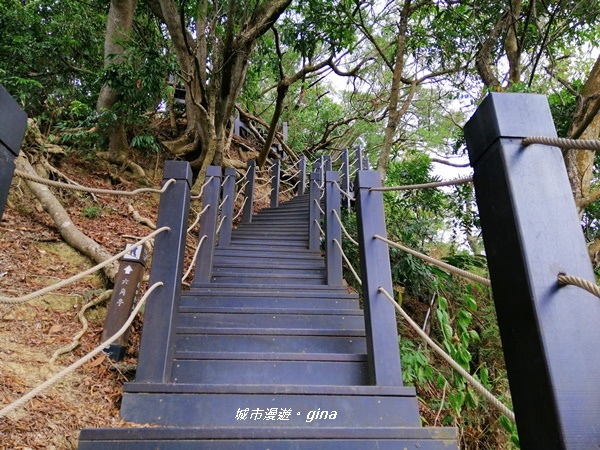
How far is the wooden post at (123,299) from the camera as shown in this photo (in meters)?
1.85

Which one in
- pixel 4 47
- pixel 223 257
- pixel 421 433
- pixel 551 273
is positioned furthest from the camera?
pixel 4 47

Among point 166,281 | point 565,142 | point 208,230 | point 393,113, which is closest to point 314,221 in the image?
point 208,230

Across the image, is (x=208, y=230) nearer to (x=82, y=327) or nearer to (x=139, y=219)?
(x=82, y=327)

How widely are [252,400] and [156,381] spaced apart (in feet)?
1.32

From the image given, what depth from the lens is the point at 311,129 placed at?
35.0ft

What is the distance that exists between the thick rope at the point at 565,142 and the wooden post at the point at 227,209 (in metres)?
3.07

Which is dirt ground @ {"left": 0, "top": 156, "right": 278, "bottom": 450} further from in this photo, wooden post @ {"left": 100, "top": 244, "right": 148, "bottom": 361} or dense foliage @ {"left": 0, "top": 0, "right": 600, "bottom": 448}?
dense foliage @ {"left": 0, "top": 0, "right": 600, "bottom": 448}

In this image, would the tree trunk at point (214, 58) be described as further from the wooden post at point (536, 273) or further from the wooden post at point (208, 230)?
the wooden post at point (536, 273)

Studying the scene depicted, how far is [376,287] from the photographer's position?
1.69 meters

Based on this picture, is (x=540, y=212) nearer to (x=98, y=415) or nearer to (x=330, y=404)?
(x=330, y=404)

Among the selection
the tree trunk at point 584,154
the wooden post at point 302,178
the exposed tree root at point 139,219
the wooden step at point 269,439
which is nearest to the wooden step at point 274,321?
the wooden step at point 269,439

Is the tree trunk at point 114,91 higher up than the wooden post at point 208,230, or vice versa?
the tree trunk at point 114,91

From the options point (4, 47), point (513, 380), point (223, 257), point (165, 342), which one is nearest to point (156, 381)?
point (165, 342)

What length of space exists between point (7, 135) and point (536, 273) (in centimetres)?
126
